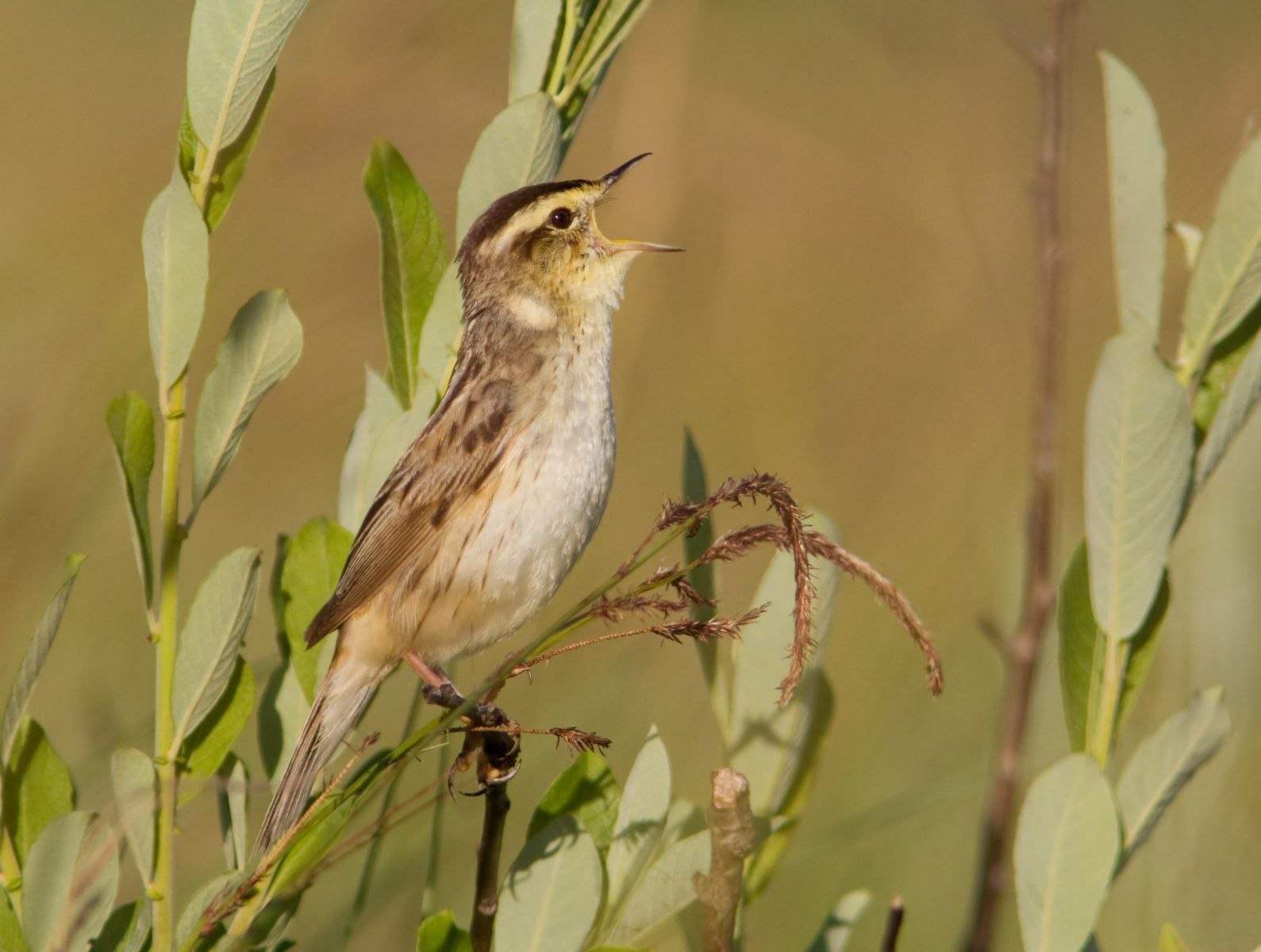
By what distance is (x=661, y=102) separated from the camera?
17.4 feet

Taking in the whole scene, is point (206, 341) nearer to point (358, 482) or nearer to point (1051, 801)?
point (358, 482)

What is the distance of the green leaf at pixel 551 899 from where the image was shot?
6.48 ft

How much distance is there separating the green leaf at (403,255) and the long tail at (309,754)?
61 cm

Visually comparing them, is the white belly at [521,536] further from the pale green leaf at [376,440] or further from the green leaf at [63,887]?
the green leaf at [63,887]

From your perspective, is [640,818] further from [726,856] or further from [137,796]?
[137,796]

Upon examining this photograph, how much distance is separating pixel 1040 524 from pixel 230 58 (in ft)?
4.34

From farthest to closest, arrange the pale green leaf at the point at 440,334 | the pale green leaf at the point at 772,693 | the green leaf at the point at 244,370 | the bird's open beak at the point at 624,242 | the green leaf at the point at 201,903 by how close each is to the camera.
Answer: the bird's open beak at the point at 624,242 < the pale green leaf at the point at 440,334 < the pale green leaf at the point at 772,693 < the green leaf at the point at 244,370 < the green leaf at the point at 201,903

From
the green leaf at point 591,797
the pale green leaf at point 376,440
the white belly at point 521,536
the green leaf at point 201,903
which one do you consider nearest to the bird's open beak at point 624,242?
the white belly at point 521,536

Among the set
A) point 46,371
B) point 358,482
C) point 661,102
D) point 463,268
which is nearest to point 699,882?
point 358,482

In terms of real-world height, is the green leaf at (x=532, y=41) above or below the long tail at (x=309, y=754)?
above

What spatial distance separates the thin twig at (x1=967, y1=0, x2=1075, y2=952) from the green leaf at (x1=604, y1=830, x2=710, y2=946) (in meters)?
0.40

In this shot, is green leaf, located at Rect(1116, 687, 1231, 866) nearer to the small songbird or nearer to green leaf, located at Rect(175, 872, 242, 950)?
green leaf, located at Rect(175, 872, 242, 950)

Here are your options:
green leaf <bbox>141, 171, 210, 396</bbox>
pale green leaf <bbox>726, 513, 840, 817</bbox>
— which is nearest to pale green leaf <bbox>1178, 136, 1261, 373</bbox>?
pale green leaf <bbox>726, 513, 840, 817</bbox>

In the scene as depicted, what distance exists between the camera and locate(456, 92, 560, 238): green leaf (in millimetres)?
2334
